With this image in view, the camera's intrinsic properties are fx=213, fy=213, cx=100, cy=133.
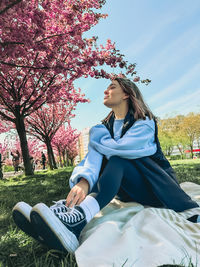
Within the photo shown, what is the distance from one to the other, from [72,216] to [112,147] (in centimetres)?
60

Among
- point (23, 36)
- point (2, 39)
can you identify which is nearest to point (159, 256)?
point (23, 36)

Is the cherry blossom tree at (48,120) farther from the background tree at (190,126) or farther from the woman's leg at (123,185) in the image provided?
the background tree at (190,126)

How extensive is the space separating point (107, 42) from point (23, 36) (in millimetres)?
3716

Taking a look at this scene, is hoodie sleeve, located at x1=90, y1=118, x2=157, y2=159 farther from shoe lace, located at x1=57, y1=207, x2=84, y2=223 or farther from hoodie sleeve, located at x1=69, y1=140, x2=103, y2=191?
shoe lace, located at x1=57, y1=207, x2=84, y2=223

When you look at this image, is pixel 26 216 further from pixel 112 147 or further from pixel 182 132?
pixel 182 132

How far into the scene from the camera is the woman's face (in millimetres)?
1999

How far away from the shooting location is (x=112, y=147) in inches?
64.3

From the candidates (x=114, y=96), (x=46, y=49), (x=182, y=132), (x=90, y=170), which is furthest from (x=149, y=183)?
(x=182, y=132)

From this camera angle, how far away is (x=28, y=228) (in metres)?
1.34


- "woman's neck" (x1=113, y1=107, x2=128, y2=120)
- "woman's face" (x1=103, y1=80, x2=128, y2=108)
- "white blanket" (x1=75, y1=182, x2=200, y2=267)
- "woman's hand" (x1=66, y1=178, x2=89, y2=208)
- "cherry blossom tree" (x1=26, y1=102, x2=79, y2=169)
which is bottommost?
"white blanket" (x1=75, y1=182, x2=200, y2=267)

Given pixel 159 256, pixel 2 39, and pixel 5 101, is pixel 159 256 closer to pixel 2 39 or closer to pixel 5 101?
pixel 2 39

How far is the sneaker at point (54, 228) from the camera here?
3.77 feet

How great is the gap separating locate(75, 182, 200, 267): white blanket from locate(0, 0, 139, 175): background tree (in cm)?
392

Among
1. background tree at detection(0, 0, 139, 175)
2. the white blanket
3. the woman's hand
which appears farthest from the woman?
background tree at detection(0, 0, 139, 175)
